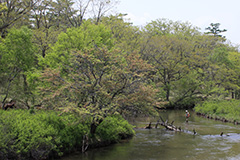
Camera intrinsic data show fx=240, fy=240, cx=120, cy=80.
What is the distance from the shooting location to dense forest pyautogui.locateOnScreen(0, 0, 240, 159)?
50.7 feet

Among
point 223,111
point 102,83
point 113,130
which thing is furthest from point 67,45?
point 223,111

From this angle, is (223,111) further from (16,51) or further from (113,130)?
(16,51)

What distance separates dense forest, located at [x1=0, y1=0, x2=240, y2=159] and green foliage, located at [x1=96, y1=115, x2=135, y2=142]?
1446 mm

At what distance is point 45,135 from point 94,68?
5.29 meters

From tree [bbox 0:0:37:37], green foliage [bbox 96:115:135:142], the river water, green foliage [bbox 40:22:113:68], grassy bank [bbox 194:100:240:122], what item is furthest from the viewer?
grassy bank [bbox 194:100:240:122]

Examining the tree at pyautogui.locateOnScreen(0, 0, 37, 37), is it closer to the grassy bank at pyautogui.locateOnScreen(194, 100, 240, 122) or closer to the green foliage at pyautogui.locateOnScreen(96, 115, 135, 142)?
the green foliage at pyautogui.locateOnScreen(96, 115, 135, 142)

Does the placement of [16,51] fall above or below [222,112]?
above

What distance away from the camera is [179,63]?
44.3m

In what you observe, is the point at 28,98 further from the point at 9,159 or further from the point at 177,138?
the point at 177,138

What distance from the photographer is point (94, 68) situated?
52.7ft

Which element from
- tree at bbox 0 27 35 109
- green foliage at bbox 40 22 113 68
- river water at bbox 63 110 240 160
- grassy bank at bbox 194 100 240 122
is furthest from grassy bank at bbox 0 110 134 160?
grassy bank at bbox 194 100 240 122

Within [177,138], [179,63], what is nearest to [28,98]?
[177,138]

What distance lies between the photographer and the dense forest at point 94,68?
50.7ft

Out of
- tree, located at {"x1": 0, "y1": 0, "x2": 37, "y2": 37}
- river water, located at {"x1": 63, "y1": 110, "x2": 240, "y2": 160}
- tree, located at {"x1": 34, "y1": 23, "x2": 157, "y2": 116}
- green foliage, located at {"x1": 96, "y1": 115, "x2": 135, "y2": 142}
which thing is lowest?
river water, located at {"x1": 63, "y1": 110, "x2": 240, "y2": 160}
